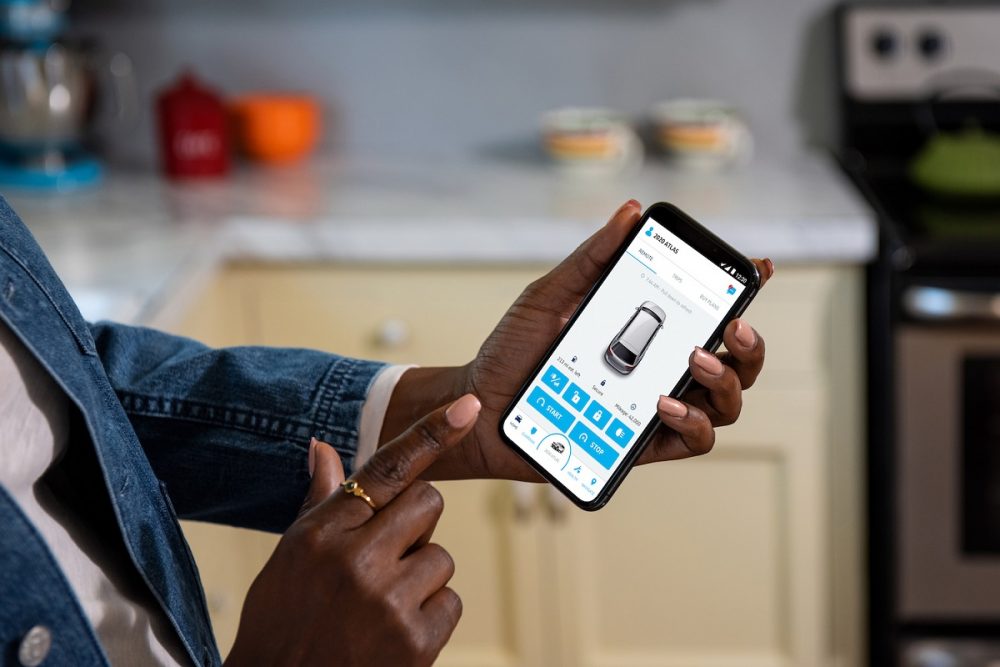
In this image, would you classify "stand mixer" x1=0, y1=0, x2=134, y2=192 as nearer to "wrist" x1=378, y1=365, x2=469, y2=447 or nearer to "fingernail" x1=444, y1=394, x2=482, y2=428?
"wrist" x1=378, y1=365, x2=469, y2=447

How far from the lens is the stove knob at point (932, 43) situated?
195 cm

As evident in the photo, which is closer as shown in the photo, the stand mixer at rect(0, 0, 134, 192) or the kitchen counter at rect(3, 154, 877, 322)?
the kitchen counter at rect(3, 154, 877, 322)

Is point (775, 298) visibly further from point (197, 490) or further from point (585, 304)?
point (197, 490)

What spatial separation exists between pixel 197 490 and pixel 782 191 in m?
1.15

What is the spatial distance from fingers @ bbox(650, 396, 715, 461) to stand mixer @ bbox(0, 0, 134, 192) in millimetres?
1324

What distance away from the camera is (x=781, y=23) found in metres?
2.02

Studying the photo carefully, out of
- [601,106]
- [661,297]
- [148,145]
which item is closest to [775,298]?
[601,106]

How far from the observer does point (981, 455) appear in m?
1.62

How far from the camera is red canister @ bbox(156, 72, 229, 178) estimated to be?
6.41ft

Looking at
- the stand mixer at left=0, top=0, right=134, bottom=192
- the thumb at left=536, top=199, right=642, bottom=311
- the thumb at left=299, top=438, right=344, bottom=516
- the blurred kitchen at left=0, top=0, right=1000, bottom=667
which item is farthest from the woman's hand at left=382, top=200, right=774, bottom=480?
the stand mixer at left=0, top=0, right=134, bottom=192

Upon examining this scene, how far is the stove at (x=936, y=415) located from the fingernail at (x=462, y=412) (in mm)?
1071

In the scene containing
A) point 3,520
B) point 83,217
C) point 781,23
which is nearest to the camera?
point 3,520

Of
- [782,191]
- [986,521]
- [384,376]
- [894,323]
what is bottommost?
[986,521]

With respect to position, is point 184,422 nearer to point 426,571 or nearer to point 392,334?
point 426,571
